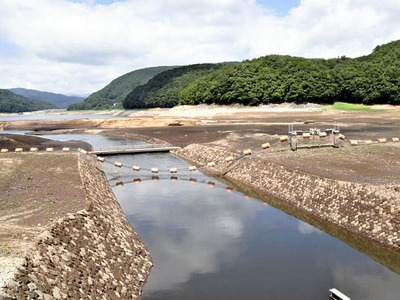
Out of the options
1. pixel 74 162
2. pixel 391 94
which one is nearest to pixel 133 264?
pixel 74 162

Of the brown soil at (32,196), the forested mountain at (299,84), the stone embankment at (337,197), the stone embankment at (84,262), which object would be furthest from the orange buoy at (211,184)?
the forested mountain at (299,84)

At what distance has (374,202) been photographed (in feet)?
79.5

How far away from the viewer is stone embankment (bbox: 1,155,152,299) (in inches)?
491

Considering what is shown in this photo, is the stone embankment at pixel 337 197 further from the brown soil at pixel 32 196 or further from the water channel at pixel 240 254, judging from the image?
the brown soil at pixel 32 196

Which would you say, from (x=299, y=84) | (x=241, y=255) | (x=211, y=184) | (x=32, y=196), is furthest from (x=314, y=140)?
(x=299, y=84)

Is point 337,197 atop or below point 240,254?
atop

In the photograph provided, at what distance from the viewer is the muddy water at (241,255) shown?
683 inches

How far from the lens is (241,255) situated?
21.0m

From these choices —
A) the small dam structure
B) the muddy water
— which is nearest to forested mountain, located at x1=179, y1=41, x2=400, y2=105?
the small dam structure

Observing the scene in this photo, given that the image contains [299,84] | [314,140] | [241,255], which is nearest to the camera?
[241,255]

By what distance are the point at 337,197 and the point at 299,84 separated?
336 feet

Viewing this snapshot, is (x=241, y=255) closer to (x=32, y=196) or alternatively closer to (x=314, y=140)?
(x=32, y=196)

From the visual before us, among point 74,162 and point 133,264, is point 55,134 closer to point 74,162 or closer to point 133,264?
point 74,162

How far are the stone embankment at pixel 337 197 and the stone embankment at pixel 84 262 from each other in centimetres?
1429
